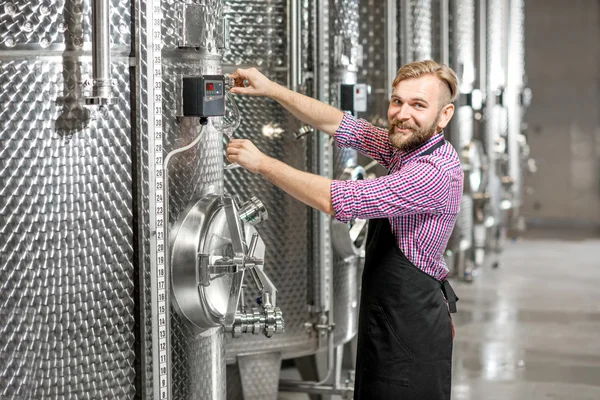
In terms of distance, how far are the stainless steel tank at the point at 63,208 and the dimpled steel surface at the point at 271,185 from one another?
1.32 metres

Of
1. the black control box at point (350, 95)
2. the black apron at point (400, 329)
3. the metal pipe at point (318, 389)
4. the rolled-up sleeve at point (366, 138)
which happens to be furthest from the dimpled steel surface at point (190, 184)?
the black control box at point (350, 95)

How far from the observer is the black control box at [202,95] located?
285 centimetres

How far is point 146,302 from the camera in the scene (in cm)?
284

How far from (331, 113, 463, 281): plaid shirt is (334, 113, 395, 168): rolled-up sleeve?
75 millimetres

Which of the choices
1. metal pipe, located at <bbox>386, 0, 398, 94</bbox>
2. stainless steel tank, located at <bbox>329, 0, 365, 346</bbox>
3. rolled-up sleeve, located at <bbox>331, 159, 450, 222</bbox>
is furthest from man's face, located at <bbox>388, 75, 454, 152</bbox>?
metal pipe, located at <bbox>386, 0, 398, 94</bbox>

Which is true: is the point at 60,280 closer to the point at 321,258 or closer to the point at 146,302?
the point at 146,302

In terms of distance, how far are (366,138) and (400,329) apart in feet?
2.35

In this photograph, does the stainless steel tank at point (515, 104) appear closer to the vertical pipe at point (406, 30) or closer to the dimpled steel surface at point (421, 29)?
the dimpled steel surface at point (421, 29)

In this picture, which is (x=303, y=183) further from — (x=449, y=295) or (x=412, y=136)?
(x=449, y=295)

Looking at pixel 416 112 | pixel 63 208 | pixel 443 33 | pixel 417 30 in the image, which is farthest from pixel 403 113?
pixel 443 33

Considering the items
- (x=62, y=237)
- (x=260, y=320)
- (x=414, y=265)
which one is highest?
(x=62, y=237)

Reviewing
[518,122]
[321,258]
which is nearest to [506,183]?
[518,122]

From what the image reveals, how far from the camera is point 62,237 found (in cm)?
268

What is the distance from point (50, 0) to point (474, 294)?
5963 millimetres
